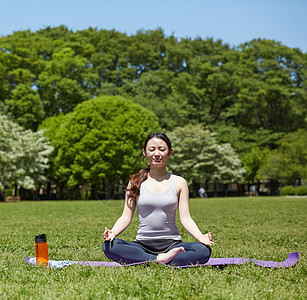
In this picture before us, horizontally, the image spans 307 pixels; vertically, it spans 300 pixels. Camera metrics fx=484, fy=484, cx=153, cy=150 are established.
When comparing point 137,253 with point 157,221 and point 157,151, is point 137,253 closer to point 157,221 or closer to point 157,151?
point 157,221

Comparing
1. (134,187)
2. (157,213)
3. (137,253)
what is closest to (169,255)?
(137,253)

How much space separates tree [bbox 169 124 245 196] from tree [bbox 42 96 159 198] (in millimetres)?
5502

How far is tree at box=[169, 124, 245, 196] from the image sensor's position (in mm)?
55344

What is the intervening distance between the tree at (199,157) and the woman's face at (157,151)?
48179 mm

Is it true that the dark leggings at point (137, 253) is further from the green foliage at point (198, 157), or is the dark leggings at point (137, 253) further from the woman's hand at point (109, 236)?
the green foliage at point (198, 157)

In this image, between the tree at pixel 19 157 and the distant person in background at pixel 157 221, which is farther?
the tree at pixel 19 157

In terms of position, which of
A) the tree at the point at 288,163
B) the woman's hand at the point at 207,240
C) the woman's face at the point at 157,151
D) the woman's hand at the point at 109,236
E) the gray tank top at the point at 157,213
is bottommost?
the woman's hand at the point at 207,240

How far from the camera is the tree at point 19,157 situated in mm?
43875

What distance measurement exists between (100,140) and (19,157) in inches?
314

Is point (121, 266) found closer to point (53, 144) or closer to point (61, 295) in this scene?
point (61, 295)

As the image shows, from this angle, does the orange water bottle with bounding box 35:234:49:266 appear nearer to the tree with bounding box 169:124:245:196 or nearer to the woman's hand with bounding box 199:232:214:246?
the woman's hand with bounding box 199:232:214:246

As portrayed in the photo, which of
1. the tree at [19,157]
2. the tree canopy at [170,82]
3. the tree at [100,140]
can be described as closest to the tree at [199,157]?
the tree canopy at [170,82]

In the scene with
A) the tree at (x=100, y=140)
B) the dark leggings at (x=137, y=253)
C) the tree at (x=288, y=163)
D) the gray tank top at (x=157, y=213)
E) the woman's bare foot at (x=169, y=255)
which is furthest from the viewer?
the tree at (x=288, y=163)

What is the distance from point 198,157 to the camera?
55.5 m
